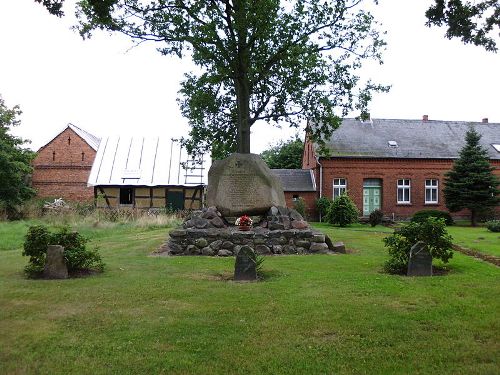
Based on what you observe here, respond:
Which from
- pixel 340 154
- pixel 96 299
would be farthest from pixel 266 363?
pixel 340 154

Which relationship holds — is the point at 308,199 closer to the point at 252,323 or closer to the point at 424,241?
the point at 424,241

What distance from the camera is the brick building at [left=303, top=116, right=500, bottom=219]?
34.6 m

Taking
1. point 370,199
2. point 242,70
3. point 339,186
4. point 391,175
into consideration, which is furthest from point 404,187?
point 242,70

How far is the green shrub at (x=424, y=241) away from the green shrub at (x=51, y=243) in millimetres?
6182

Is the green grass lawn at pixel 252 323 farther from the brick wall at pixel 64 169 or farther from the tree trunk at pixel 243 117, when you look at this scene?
the brick wall at pixel 64 169

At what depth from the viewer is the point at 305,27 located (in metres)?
20.6

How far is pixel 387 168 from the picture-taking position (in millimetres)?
35031

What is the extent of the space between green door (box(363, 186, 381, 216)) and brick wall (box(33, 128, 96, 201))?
21.6 metres

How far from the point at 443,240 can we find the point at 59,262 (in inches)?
305

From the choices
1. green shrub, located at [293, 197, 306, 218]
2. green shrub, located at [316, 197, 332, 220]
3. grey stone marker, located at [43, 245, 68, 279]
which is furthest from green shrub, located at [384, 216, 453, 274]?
green shrub, located at [316, 197, 332, 220]

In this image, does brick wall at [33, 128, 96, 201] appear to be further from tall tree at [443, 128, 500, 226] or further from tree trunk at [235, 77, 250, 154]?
tall tree at [443, 128, 500, 226]

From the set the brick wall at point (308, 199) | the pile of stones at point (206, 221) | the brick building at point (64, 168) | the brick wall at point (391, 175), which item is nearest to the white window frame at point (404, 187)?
the brick wall at point (391, 175)

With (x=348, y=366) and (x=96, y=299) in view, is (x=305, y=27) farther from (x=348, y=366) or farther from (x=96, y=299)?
(x=348, y=366)

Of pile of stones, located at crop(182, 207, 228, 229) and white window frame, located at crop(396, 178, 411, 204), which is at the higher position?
white window frame, located at crop(396, 178, 411, 204)
